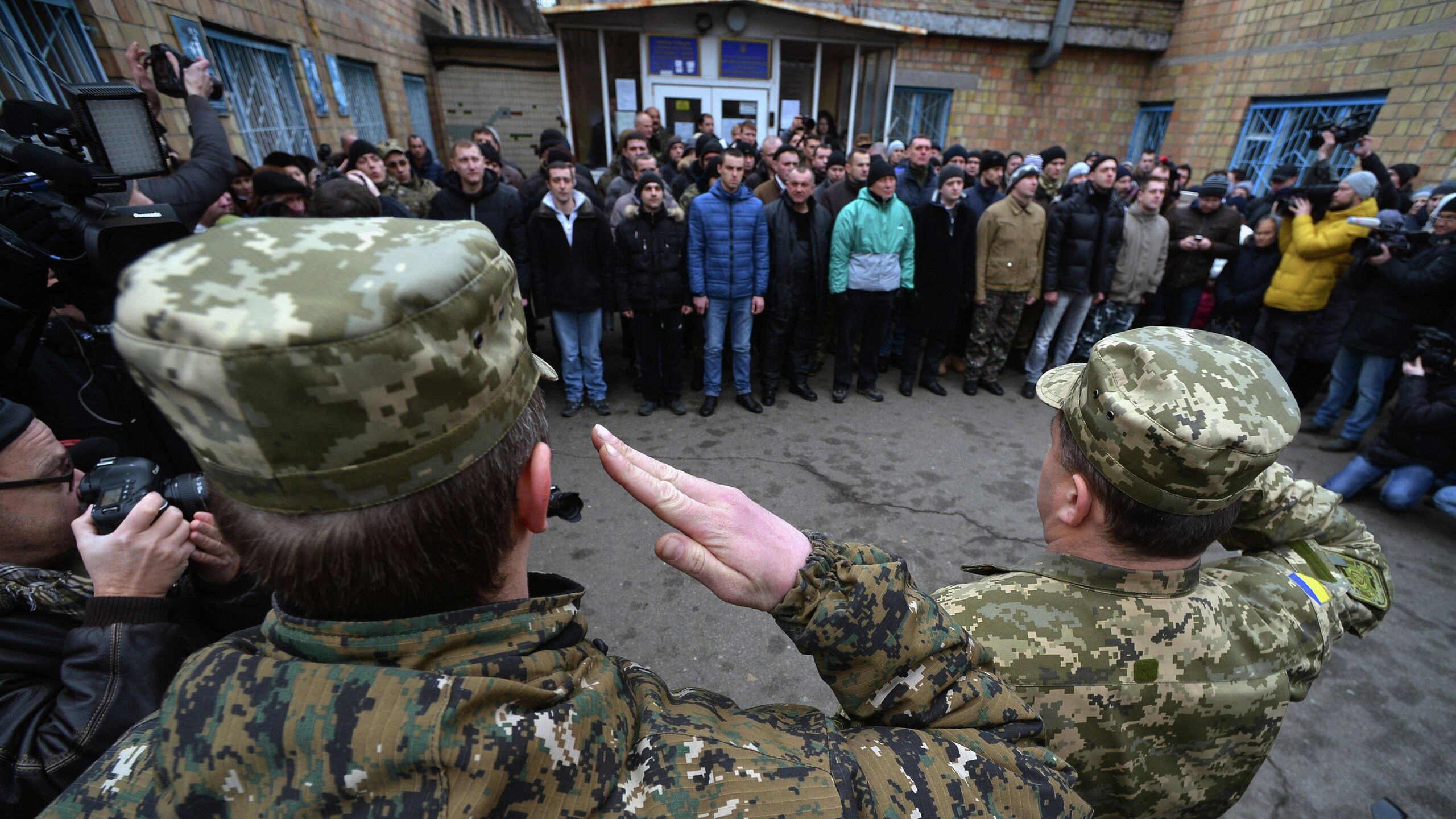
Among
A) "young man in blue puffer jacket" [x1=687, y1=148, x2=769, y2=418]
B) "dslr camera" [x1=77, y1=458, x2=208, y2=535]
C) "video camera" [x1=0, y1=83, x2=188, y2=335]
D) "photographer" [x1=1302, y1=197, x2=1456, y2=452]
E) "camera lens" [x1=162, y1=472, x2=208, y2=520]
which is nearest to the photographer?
"dslr camera" [x1=77, y1=458, x2=208, y2=535]

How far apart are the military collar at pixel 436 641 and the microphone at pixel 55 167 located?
1.93m

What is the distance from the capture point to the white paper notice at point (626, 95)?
10227 millimetres

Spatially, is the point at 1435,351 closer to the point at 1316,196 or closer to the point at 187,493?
the point at 1316,196

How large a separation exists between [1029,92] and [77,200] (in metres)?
15.1

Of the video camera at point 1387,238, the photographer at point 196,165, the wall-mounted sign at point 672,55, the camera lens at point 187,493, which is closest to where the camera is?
the camera lens at point 187,493

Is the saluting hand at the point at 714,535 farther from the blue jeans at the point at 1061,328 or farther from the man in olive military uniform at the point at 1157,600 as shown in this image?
the blue jeans at the point at 1061,328

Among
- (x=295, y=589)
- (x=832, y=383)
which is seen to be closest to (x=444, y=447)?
(x=295, y=589)

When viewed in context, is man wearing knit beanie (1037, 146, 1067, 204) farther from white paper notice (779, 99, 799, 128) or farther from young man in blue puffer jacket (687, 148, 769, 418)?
white paper notice (779, 99, 799, 128)

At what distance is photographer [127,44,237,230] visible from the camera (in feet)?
8.77

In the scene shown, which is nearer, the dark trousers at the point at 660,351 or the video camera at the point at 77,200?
the video camera at the point at 77,200

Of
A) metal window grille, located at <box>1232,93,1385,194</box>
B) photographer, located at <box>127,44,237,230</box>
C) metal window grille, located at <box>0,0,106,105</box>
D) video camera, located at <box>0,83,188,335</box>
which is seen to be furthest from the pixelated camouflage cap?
metal window grille, located at <box>1232,93,1385,194</box>

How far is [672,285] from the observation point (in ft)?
15.8

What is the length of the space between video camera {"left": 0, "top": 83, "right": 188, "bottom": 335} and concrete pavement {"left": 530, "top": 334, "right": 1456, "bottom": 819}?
211 cm

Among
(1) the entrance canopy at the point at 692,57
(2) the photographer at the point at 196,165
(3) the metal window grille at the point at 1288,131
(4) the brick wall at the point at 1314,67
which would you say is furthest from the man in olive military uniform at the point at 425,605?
(3) the metal window grille at the point at 1288,131
